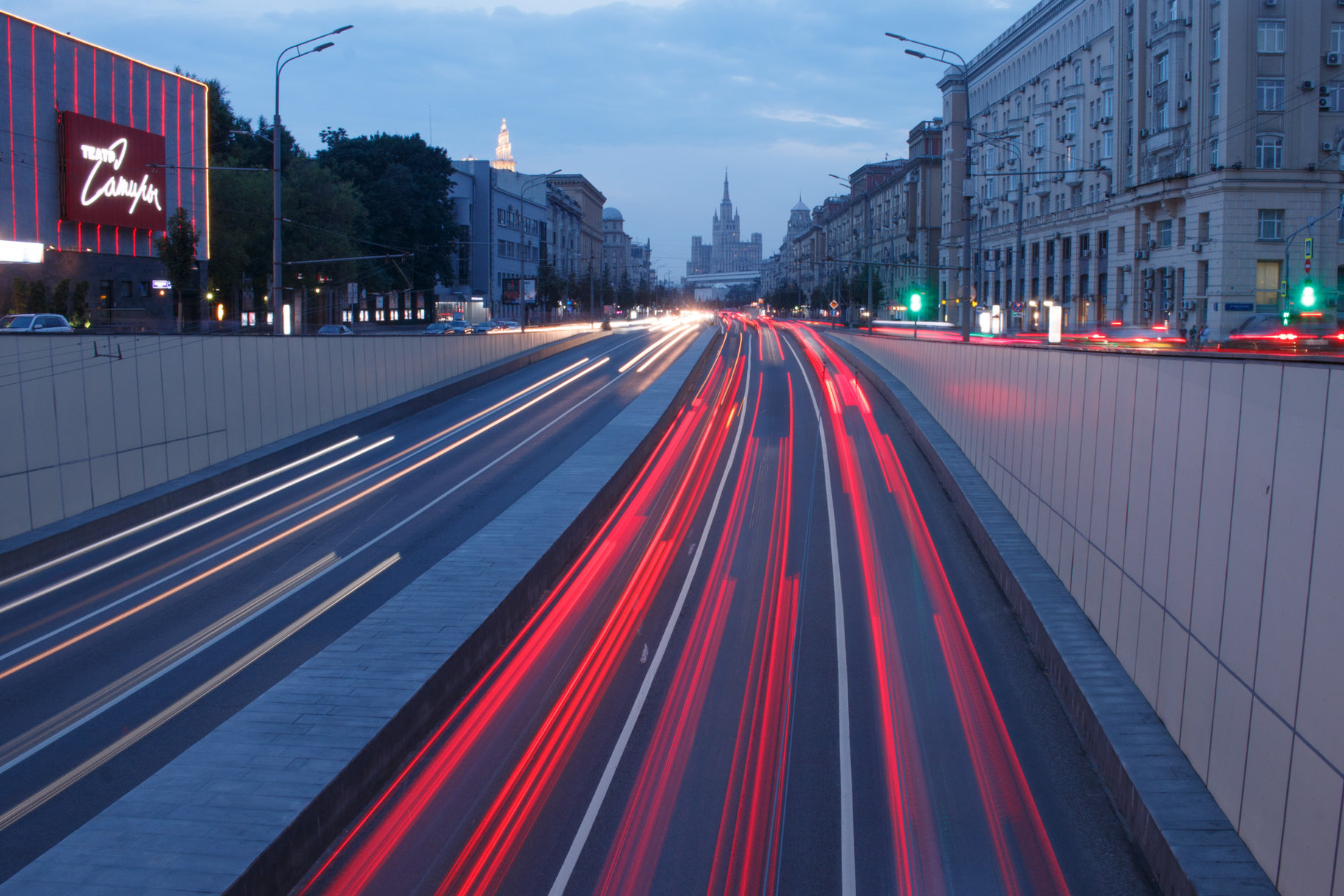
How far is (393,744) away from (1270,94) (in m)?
41.7

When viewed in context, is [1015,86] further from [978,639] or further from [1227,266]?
[978,639]

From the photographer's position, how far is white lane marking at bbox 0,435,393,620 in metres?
14.2

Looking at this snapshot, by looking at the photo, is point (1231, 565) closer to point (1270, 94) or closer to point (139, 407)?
point (139, 407)

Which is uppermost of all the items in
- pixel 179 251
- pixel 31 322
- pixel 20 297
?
pixel 179 251

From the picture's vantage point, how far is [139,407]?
18719 millimetres

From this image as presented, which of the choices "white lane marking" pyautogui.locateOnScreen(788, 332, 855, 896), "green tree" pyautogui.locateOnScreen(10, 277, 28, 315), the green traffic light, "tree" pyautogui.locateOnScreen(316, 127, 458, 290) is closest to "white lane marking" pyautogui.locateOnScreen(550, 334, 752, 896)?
"white lane marking" pyautogui.locateOnScreen(788, 332, 855, 896)

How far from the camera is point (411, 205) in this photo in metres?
78.9

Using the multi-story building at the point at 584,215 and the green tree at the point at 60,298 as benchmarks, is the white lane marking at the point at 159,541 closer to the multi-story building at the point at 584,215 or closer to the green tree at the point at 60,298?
the green tree at the point at 60,298

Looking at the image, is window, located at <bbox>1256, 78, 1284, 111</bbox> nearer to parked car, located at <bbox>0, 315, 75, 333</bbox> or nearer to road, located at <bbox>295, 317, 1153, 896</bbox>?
road, located at <bbox>295, 317, 1153, 896</bbox>

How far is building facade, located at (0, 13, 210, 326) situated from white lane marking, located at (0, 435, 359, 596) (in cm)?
1565

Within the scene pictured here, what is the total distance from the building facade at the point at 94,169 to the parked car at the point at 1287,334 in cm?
3391

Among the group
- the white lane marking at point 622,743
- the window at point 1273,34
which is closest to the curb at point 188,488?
the white lane marking at point 622,743

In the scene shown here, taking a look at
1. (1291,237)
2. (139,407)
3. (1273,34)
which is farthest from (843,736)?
(1273,34)

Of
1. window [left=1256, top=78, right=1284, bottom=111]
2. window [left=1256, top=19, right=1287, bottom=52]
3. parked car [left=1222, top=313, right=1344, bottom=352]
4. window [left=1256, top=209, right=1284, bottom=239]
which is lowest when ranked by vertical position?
parked car [left=1222, top=313, right=1344, bottom=352]
